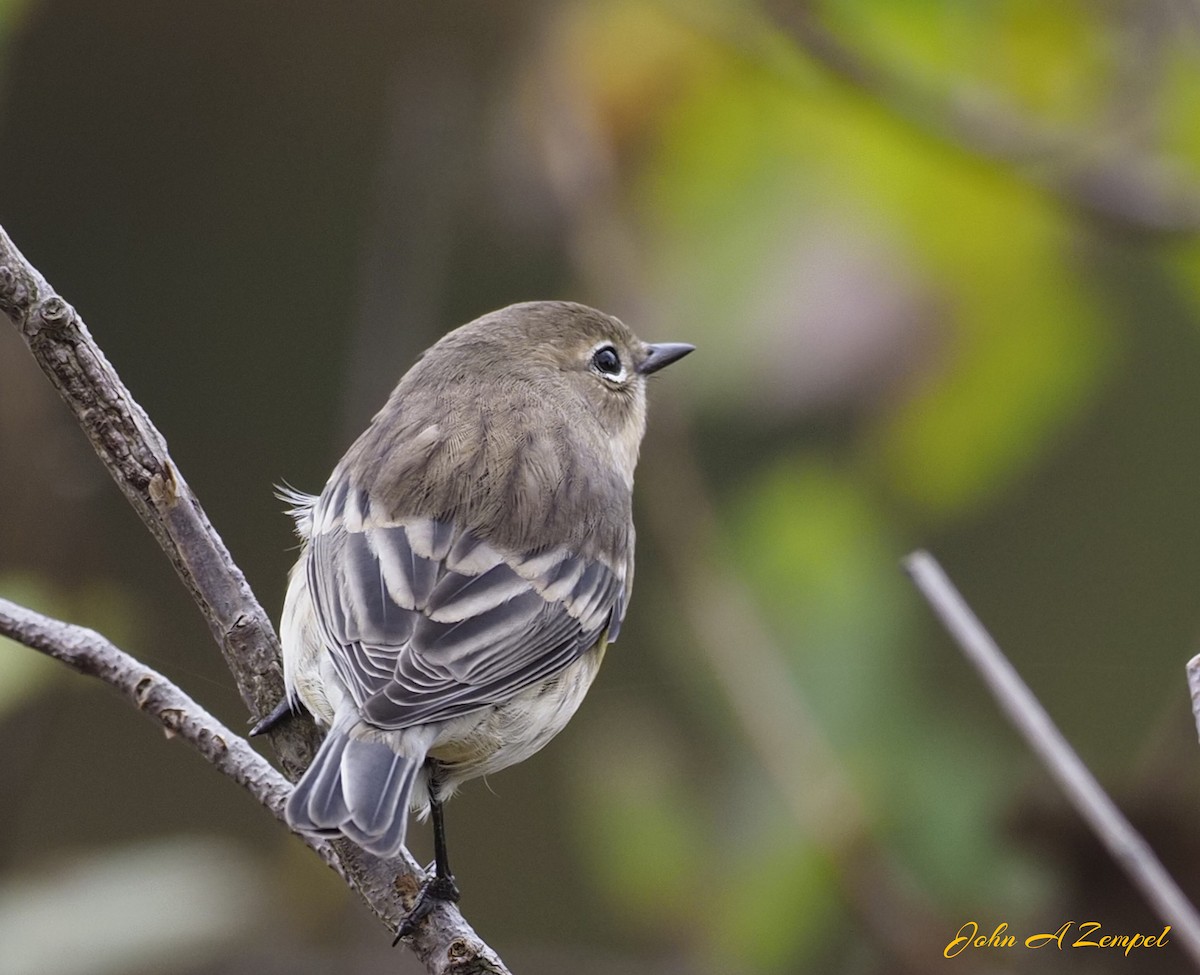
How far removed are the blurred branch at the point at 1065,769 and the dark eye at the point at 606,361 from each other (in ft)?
5.88

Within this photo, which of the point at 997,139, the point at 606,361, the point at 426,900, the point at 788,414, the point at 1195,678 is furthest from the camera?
the point at 606,361

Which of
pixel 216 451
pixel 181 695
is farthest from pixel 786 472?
pixel 216 451

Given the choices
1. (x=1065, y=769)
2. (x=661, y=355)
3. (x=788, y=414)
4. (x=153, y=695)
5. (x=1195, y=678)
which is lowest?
(x=1065, y=769)

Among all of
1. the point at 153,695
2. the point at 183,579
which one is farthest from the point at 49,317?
Answer: the point at 153,695

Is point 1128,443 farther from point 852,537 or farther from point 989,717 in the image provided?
point 852,537

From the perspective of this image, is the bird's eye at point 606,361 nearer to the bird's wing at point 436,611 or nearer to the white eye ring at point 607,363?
the white eye ring at point 607,363

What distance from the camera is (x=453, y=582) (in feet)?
10.6

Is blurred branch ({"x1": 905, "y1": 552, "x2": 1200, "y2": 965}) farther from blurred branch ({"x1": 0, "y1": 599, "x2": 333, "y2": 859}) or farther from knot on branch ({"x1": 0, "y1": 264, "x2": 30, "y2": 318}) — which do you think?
knot on branch ({"x1": 0, "y1": 264, "x2": 30, "y2": 318})

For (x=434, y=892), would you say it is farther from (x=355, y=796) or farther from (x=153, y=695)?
(x=153, y=695)

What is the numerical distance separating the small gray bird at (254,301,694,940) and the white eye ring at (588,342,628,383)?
127 millimetres

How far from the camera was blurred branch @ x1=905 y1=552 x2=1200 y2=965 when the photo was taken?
224 cm

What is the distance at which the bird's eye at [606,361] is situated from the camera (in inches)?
174

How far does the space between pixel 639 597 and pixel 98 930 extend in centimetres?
356

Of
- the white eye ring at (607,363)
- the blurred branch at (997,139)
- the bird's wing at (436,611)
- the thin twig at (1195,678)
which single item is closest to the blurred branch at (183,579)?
the bird's wing at (436,611)
